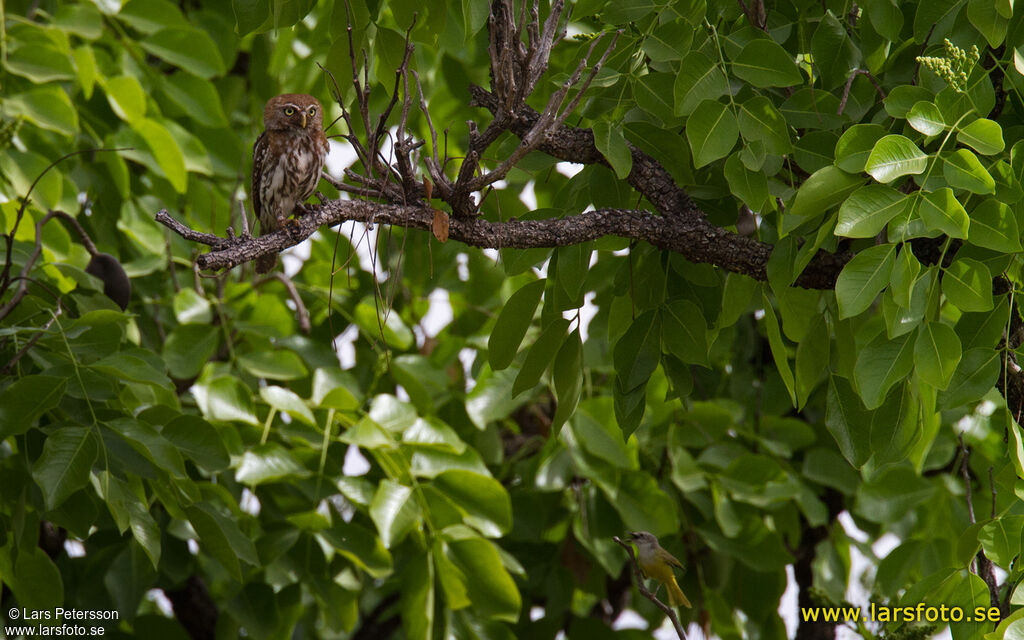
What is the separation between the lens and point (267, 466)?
3586 mm

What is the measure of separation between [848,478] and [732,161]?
8.19ft

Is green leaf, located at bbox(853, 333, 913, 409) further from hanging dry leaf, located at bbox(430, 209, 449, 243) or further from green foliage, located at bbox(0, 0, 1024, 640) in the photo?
hanging dry leaf, located at bbox(430, 209, 449, 243)

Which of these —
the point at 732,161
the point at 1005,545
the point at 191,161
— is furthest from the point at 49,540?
the point at 1005,545

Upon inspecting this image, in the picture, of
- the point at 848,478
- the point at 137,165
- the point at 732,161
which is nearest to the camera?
the point at 732,161

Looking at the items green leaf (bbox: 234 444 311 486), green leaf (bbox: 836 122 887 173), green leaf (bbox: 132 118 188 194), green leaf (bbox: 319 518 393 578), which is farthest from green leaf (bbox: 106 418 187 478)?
green leaf (bbox: 836 122 887 173)

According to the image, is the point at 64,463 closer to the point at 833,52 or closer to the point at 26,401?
the point at 26,401

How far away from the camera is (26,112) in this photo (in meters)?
3.88

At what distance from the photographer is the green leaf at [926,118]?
2092mm

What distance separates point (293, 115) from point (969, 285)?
236 centimetres

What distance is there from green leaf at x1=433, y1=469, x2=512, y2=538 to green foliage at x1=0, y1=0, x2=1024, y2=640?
16 mm

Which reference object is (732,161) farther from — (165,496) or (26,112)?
(26,112)

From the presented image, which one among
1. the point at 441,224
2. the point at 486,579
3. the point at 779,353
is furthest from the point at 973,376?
the point at 486,579

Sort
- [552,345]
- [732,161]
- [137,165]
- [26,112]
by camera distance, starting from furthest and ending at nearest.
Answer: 1. [137,165]
2. [26,112]
3. [552,345]
4. [732,161]

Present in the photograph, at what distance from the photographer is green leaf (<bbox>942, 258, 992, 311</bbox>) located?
83.3 inches
